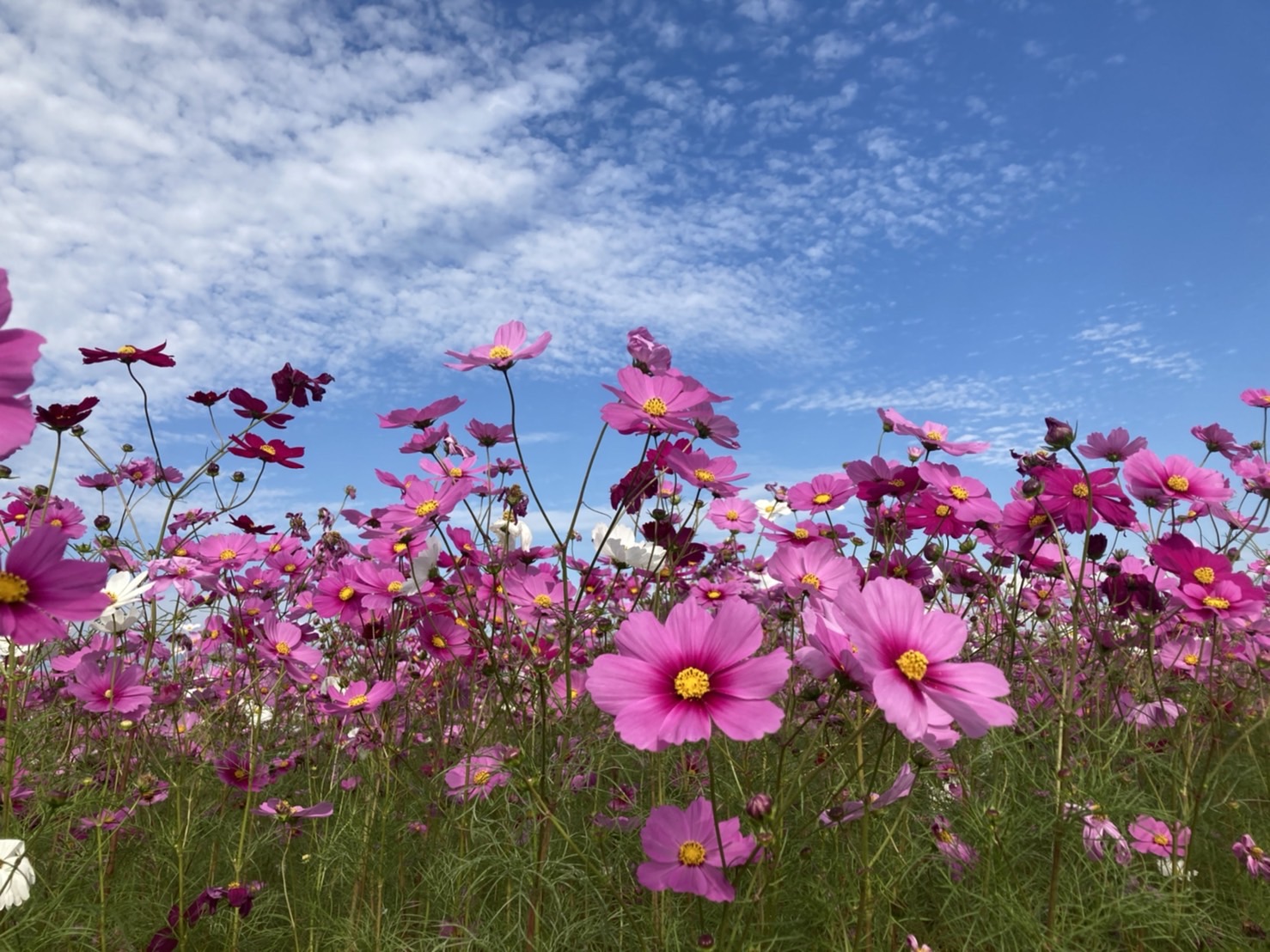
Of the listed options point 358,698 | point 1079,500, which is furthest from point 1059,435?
point 358,698

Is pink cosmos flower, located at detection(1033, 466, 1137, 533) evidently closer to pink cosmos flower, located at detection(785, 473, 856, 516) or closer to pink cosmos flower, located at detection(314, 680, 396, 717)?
pink cosmos flower, located at detection(785, 473, 856, 516)

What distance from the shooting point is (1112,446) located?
5.82 feet

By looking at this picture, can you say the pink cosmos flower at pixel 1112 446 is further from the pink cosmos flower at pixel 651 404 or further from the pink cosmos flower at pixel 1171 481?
the pink cosmos flower at pixel 651 404

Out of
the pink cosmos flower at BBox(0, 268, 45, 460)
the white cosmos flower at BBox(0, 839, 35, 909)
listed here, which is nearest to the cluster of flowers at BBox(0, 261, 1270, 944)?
the pink cosmos flower at BBox(0, 268, 45, 460)

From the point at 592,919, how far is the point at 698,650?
28.3 inches

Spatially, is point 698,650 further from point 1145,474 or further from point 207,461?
point 1145,474

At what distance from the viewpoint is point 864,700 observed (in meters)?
1.30

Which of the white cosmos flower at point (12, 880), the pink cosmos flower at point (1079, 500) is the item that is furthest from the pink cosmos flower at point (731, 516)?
the white cosmos flower at point (12, 880)

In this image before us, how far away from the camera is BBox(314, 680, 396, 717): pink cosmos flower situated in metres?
1.76

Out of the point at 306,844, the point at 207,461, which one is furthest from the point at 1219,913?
the point at 207,461

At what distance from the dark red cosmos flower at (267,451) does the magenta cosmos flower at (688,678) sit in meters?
1.27

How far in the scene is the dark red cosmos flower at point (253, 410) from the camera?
1.88m

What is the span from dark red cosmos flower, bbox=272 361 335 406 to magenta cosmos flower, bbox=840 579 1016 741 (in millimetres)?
1443

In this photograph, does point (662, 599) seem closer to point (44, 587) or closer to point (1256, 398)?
point (44, 587)
